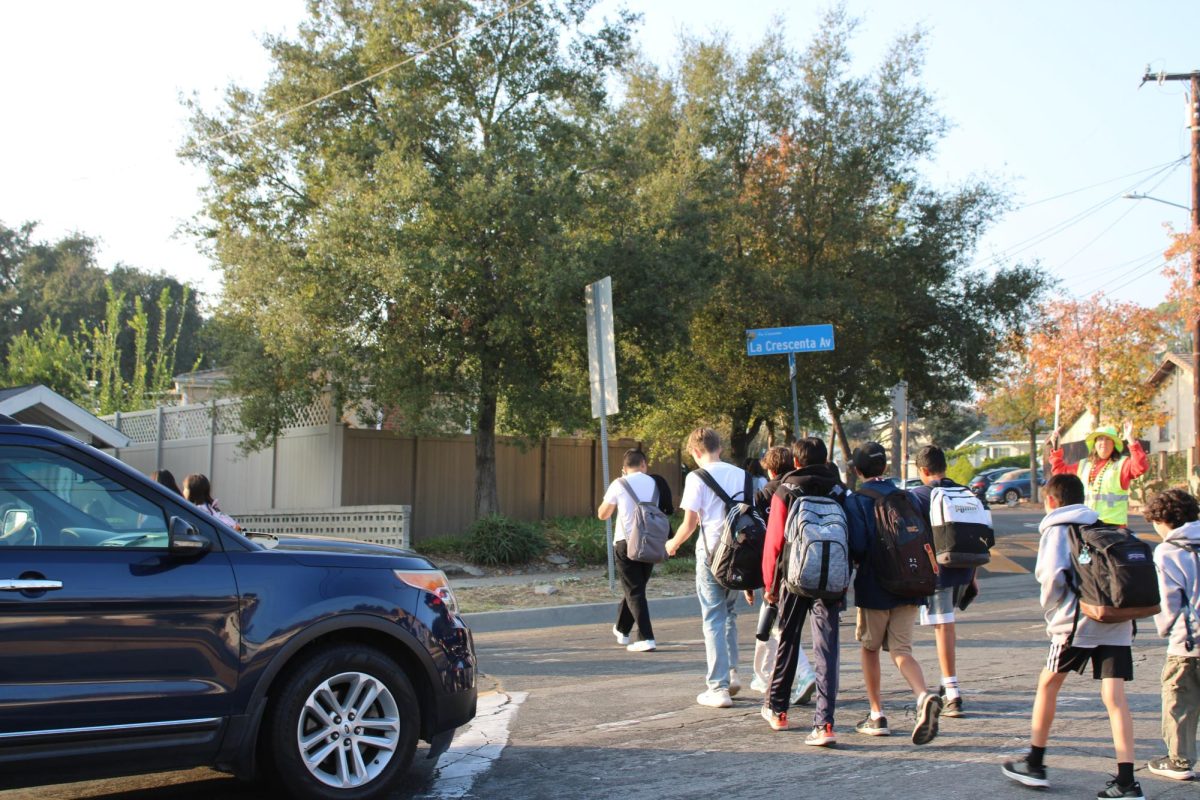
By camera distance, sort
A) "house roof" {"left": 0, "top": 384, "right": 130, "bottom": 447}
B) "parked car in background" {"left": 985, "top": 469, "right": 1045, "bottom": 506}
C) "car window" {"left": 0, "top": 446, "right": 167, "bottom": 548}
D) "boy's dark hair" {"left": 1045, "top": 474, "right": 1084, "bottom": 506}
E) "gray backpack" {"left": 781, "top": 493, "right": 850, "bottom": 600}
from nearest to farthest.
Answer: "car window" {"left": 0, "top": 446, "right": 167, "bottom": 548} → "boy's dark hair" {"left": 1045, "top": 474, "right": 1084, "bottom": 506} → "gray backpack" {"left": 781, "top": 493, "right": 850, "bottom": 600} → "house roof" {"left": 0, "top": 384, "right": 130, "bottom": 447} → "parked car in background" {"left": 985, "top": 469, "right": 1045, "bottom": 506}

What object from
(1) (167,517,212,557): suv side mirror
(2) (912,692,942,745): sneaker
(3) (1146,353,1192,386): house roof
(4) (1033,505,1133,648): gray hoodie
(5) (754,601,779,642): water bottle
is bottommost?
(2) (912,692,942,745): sneaker

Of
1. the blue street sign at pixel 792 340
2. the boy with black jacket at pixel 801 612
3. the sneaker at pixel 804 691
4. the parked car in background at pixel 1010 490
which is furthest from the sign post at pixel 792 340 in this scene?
the parked car in background at pixel 1010 490

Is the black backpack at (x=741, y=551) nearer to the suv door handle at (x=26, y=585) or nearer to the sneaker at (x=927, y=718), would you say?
the sneaker at (x=927, y=718)

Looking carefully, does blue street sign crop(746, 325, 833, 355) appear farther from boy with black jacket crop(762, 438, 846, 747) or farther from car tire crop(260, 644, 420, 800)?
car tire crop(260, 644, 420, 800)

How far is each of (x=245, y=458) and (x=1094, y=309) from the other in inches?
1278

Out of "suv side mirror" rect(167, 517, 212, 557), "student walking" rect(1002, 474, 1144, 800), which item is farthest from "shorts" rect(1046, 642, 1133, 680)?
"suv side mirror" rect(167, 517, 212, 557)

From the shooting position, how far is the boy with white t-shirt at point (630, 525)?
9625 mm

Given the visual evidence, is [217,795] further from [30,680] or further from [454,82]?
[454,82]

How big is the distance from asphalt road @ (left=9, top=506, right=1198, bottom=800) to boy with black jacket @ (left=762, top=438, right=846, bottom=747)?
6.6 inches

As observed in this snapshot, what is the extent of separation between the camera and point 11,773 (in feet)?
14.1

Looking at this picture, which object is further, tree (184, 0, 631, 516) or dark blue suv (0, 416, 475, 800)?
tree (184, 0, 631, 516)

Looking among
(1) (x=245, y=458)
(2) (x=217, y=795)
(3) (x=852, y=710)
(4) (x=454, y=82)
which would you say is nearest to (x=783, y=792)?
(3) (x=852, y=710)

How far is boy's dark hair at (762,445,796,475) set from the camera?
7.03 meters

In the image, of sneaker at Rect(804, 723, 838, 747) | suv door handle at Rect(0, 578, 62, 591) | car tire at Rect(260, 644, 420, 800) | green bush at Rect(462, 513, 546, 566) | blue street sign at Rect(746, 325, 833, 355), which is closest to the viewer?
suv door handle at Rect(0, 578, 62, 591)
